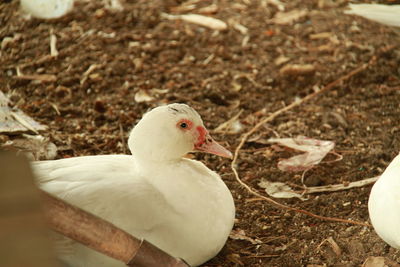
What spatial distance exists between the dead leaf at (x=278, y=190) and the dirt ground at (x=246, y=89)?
0.04 metres

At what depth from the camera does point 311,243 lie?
272cm

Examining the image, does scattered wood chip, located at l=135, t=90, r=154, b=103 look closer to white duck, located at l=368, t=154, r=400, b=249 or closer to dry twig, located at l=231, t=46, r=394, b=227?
dry twig, located at l=231, t=46, r=394, b=227

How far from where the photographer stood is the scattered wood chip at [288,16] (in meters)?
4.57

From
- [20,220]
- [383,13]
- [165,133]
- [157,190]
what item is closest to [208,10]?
[383,13]

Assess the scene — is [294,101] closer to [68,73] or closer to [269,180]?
[269,180]

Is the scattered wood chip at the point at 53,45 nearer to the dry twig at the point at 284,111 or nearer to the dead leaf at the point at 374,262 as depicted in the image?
the dry twig at the point at 284,111

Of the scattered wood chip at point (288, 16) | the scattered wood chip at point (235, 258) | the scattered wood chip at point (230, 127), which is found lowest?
the scattered wood chip at point (230, 127)

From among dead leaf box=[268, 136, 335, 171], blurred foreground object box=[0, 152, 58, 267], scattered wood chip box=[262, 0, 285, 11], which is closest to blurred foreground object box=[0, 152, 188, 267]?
blurred foreground object box=[0, 152, 58, 267]

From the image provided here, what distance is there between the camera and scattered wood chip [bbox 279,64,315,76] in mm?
4008

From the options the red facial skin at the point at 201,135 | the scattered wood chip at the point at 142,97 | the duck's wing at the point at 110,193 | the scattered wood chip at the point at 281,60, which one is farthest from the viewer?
the scattered wood chip at the point at 281,60

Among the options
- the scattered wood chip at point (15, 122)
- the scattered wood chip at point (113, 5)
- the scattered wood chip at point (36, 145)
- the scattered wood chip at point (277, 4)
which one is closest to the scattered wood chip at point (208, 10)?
the scattered wood chip at point (277, 4)

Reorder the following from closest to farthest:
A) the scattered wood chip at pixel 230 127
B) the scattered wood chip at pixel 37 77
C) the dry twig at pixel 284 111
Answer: the dry twig at pixel 284 111 → the scattered wood chip at pixel 230 127 → the scattered wood chip at pixel 37 77

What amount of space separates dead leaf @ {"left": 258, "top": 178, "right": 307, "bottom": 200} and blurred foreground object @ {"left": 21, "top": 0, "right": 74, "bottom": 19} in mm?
2087

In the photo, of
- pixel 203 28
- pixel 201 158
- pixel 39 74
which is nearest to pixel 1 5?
pixel 39 74
